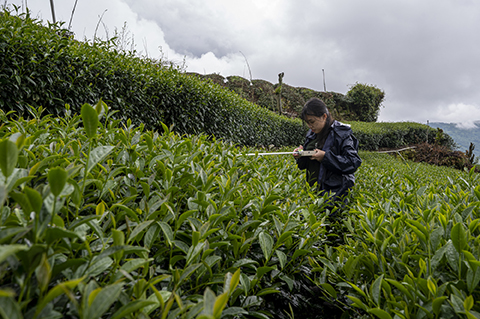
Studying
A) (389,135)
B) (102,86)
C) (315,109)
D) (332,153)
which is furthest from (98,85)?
(389,135)

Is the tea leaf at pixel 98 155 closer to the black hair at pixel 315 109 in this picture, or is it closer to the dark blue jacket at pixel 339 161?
the dark blue jacket at pixel 339 161

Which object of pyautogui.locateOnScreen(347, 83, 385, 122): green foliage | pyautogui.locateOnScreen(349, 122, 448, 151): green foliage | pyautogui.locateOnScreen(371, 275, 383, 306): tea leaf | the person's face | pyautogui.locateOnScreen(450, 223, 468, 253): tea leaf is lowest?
pyautogui.locateOnScreen(371, 275, 383, 306): tea leaf

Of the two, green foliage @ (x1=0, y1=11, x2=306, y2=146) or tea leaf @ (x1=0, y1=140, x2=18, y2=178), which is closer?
tea leaf @ (x1=0, y1=140, x2=18, y2=178)

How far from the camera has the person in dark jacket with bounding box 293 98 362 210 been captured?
358cm

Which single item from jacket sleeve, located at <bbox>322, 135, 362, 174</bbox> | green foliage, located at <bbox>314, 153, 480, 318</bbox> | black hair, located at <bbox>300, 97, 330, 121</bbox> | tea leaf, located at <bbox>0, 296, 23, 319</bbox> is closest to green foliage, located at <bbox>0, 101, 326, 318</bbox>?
tea leaf, located at <bbox>0, 296, 23, 319</bbox>

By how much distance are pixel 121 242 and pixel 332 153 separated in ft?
10.9

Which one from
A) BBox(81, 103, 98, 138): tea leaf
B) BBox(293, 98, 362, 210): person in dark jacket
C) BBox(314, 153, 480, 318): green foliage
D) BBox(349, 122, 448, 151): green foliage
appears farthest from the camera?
BBox(349, 122, 448, 151): green foliage

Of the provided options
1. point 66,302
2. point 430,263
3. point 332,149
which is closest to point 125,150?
point 66,302

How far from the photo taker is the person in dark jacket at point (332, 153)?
11.7 feet

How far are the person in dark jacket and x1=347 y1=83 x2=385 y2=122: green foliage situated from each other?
25.1 meters

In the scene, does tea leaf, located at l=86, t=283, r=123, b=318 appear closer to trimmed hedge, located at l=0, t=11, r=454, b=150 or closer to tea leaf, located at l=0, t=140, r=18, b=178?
tea leaf, located at l=0, t=140, r=18, b=178

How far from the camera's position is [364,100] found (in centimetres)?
2638

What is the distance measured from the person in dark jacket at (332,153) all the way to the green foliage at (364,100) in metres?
25.1

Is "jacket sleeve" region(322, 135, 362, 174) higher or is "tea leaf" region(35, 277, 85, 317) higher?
"jacket sleeve" region(322, 135, 362, 174)
